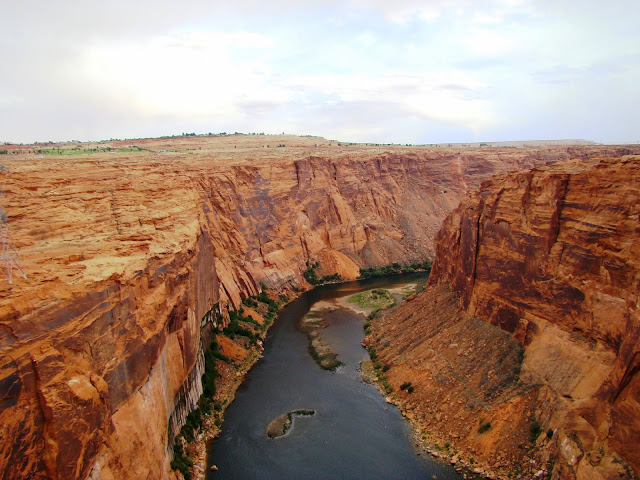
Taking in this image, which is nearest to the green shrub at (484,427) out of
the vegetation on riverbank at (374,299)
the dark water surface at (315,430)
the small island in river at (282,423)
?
the dark water surface at (315,430)

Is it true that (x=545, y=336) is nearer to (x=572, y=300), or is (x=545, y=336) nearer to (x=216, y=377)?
(x=572, y=300)

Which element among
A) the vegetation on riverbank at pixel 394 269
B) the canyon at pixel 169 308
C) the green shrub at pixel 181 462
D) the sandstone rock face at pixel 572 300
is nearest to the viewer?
the canyon at pixel 169 308

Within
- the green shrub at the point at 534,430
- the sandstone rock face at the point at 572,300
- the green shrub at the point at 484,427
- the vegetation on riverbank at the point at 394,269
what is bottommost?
the vegetation on riverbank at the point at 394,269

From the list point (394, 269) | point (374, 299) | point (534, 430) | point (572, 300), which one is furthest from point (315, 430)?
point (394, 269)

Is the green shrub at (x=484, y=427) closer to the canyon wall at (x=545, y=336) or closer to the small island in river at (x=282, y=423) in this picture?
the canyon wall at (x=545, y=336)

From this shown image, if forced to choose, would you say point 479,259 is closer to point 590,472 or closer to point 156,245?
point 590,472

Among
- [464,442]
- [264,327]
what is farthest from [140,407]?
[264,327]
